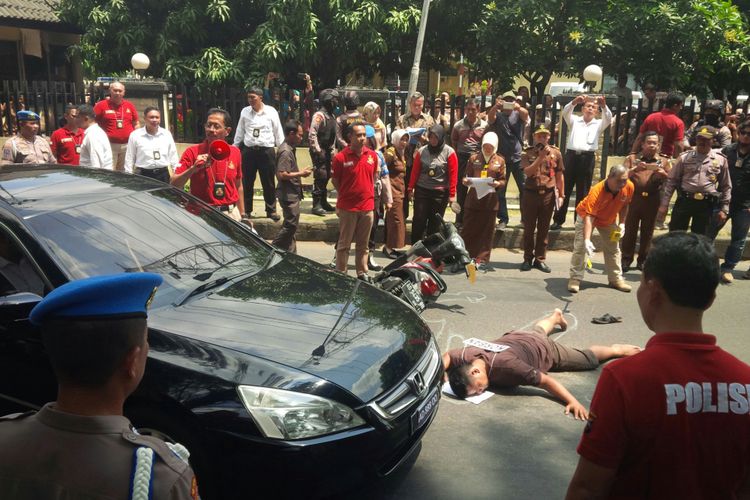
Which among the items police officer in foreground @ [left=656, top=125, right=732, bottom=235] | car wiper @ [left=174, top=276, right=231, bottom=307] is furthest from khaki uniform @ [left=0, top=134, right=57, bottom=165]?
police officer in foreground @ [left=656, top=125, right=732, bottom=235]

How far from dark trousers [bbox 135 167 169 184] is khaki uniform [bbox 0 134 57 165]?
1.00 metres

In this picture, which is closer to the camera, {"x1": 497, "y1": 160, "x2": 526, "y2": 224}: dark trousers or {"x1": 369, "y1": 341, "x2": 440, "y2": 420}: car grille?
{"x1": 369, "y1": 341, "x2": 440, "y2": 420}: car grille

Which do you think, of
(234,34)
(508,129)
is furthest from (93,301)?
(234,34)

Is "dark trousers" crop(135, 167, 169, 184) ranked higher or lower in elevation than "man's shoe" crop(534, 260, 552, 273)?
higher

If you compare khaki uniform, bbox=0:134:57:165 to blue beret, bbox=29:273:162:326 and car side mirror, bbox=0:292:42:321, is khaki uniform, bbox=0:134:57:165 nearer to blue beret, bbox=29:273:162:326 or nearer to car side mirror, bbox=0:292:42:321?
car side mirror, bbox=0:292:42:321

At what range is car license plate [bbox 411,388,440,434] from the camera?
356 cm

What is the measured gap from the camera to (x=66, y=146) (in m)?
8.59

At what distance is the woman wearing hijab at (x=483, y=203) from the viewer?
27.2 feet

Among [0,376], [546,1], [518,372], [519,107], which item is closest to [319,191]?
[519,107]

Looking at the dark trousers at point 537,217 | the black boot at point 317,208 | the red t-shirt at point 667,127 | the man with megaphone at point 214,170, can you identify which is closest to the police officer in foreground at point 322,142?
the black boot at point 317,208

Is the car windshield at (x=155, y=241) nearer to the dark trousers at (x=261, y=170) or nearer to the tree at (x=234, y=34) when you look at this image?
the dark trousers at (x=261, y=170)

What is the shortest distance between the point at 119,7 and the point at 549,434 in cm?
1479

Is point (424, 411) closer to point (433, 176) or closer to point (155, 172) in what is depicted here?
point (433, 176)

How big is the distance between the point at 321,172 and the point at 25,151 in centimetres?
391
